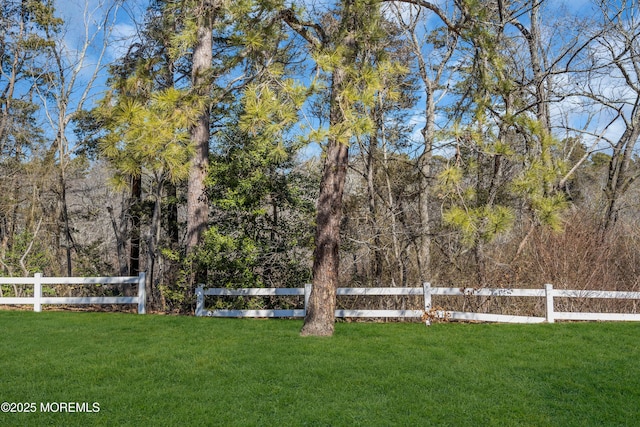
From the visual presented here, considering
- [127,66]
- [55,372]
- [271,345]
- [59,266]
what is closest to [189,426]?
[55,372]

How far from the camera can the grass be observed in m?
4.41

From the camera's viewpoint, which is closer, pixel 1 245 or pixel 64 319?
pixel 64 319

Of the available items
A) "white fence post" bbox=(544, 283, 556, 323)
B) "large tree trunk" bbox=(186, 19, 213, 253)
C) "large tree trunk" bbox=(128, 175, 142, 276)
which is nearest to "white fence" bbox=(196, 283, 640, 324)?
"white fence post" bbox=(544, 283, 556, 323)

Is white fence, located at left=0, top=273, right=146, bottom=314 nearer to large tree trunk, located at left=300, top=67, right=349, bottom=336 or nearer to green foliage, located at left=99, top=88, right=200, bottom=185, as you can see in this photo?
large tree trunk, located at left=300, top=67, right=349, bottom=336

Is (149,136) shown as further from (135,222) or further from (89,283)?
(135,222)

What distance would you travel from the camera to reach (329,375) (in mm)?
5637

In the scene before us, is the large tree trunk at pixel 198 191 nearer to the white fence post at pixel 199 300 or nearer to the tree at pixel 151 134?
the white fence post at pixel 199 300

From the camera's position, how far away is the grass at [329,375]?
174 inches

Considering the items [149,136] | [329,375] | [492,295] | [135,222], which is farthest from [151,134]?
[135,222]

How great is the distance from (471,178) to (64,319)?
8270 millimetres

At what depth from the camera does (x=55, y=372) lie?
5652 millimetres

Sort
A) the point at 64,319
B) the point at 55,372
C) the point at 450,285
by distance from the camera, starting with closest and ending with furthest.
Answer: the point at 55,372, the point at 64,319, the point at 450,285

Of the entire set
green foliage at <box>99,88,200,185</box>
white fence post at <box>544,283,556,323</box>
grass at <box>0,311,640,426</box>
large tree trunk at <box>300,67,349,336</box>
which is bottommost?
grass at <box>0,311,640,426</box>

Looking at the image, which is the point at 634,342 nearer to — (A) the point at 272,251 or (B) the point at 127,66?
(A) the point at 272,251
